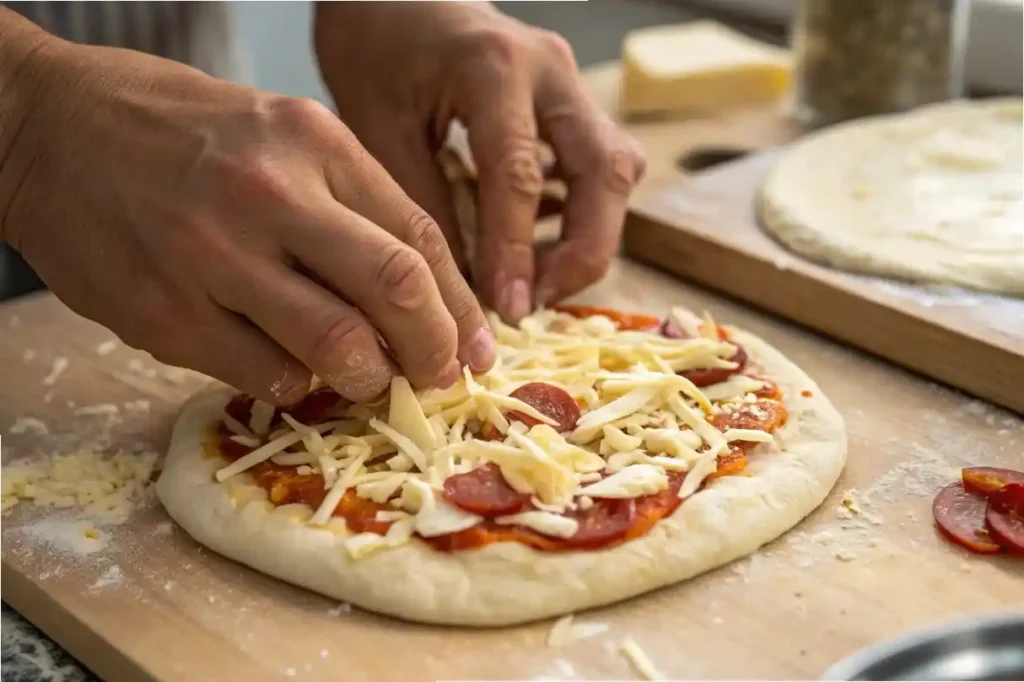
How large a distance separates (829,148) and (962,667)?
1.41 meters

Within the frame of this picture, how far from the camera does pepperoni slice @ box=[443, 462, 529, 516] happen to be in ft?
4.59

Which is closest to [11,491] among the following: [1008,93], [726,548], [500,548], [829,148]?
[500,548]

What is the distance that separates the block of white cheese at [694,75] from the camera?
9.48 feet

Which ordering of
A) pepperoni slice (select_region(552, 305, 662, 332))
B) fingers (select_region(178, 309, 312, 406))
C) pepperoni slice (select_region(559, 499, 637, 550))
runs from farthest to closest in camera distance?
pepperoni slice (select_region(552, 305, 662, 332))
fingers (select_region(178, 309, 312, 406))
pepperoni slice (select_region(559, 499, 637, 550))

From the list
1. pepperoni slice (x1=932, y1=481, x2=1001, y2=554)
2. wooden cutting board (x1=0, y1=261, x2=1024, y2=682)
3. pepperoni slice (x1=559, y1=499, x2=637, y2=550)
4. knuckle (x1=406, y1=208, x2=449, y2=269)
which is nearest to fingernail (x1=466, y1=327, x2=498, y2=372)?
knuckle (x1=406, y1=208, x2=449, y2=269)

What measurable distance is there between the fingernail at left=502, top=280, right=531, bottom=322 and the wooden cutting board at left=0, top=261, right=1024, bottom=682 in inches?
21.5

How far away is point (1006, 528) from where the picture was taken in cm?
144

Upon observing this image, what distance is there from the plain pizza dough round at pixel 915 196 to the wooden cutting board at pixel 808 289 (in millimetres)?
36

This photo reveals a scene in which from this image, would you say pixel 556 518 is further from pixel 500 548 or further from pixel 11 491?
pixel 11 491

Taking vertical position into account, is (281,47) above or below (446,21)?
A: below

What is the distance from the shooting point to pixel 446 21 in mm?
2012

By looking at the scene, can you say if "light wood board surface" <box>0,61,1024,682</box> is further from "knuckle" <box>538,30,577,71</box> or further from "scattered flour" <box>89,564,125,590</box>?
"knuckle" <box>538,30,577,71</box>

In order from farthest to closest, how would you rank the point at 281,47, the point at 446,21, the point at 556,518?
the point at 281,47, the point at 446,21, the point at 556,518

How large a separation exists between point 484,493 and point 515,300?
1.82 feet
